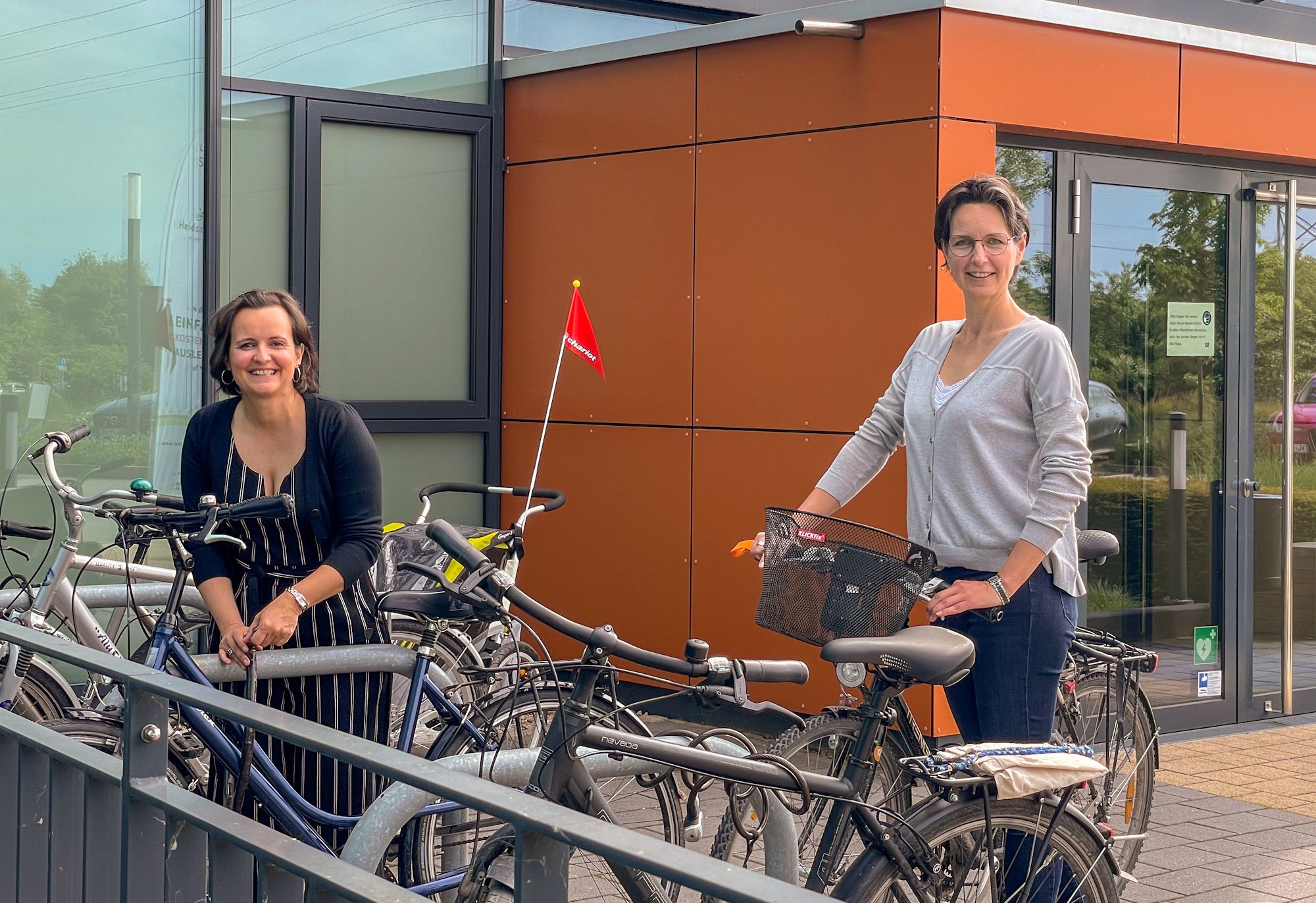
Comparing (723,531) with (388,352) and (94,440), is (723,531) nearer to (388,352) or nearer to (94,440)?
(388,352)

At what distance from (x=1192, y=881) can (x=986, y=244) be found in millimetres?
2669

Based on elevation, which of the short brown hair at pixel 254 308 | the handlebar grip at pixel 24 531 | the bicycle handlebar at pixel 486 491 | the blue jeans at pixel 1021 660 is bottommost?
the blue jeans at pixel 1021 660

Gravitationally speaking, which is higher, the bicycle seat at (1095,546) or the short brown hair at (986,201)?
the short brown hair at (986,201)

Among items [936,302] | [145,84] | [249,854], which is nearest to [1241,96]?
[936,302]

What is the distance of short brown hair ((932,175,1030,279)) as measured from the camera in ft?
11.6

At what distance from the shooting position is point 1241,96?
23.8 ft

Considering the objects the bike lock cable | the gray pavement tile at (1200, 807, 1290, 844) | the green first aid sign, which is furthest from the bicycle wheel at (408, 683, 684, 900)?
the green first aid sign

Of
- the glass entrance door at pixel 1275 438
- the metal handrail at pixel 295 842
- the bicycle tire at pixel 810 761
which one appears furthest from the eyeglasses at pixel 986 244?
the glass entrance door at pixel 1275 438

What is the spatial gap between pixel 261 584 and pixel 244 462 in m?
0.30

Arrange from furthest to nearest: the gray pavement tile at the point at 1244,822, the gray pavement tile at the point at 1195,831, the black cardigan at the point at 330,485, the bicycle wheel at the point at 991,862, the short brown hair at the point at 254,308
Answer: the gray pavement tile at the point at 1244,822 < the gray pavement tile at the point at 1195,831 < the short brown hair at the point at 254,308 < the black cardigan at the point at 330,485 < the bicycle wheel at the point at 991,862

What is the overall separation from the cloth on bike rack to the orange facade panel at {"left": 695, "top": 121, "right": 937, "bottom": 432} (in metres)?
3.46

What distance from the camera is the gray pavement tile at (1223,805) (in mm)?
6020

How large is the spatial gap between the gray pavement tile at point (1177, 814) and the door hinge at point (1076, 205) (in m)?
2.47

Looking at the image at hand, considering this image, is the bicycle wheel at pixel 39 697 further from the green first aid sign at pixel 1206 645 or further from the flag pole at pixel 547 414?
the green first aid sign at pixel 1206 645
